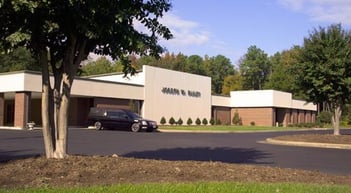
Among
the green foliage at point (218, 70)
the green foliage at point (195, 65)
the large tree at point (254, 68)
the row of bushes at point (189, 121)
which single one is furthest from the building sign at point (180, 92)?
the green foliage at point (218, 70)

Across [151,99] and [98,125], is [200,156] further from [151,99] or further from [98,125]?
[151,99]

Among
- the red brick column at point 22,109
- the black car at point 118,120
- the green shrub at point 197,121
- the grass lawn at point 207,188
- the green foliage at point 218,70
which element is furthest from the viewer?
the green foliage at point 218,70

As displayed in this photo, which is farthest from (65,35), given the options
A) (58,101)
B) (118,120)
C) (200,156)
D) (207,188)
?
(118,120)

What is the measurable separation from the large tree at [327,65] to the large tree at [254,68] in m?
87.7

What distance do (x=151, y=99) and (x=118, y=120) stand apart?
12715 mm

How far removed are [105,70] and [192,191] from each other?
294 ft

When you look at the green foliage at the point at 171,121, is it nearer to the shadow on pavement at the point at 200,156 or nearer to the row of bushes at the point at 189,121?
the row of bushes at the point at 189,121

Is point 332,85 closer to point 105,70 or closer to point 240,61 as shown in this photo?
point 105,70

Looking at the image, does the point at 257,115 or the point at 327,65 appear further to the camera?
the point at 257,115

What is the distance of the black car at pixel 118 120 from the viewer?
38.1m

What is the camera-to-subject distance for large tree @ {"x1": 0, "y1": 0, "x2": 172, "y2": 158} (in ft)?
31.3

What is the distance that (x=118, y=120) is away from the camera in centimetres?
3900

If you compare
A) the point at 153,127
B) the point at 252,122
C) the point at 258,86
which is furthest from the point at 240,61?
the point at 153,127

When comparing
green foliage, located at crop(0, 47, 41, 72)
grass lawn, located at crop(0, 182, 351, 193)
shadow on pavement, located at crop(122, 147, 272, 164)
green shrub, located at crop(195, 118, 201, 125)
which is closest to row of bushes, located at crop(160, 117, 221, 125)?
green shrub, located at crop(195, 118, 201, 125)
